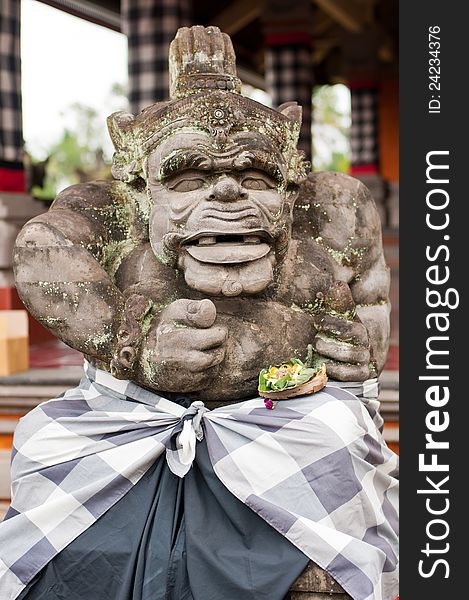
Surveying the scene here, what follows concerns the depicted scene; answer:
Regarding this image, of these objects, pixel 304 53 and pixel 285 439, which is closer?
pixel 285 439

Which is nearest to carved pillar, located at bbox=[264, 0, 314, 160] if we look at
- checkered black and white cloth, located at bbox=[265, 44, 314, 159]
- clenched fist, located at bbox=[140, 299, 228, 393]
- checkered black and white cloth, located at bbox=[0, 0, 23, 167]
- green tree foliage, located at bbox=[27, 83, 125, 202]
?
checkered black and white cloth, located at bbox=[265, 44, 314, 159]

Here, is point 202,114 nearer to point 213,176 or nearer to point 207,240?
point 213,176

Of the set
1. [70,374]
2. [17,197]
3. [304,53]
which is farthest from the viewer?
[304,53]

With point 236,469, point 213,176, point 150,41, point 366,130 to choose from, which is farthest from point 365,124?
point 236,469

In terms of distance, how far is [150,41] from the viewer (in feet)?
19.2

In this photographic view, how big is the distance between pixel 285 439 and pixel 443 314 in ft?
1.55

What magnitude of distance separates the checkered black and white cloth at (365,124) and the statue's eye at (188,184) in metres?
9.94

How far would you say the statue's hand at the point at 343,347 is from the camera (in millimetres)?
2510

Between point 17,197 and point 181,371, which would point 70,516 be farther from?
point 17,197

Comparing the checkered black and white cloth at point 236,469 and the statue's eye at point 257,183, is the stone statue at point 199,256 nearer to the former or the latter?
the statue's eye at point 257,183

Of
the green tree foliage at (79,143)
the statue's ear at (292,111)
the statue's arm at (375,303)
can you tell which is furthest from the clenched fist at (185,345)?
the green tree foliage at (79,143)

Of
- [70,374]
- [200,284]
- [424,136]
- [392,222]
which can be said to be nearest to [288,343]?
[200,284]

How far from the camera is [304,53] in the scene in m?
9.08

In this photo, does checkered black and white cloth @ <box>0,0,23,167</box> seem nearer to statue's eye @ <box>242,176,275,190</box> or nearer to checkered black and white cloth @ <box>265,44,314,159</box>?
statue's eye @ <box>242,176,275,190</box>
